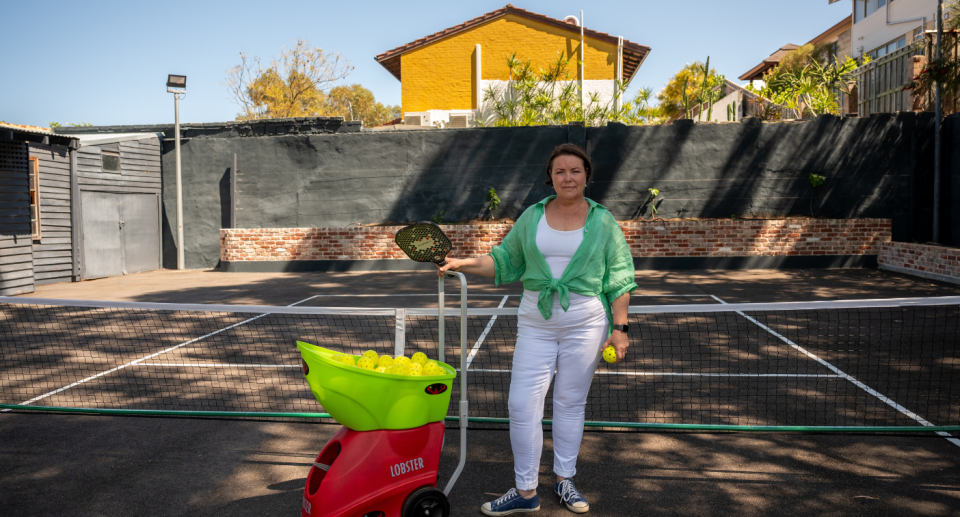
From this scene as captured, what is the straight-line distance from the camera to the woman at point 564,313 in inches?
128

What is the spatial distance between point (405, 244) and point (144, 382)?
4135 millimetres

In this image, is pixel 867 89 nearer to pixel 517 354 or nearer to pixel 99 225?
pixel 517 354

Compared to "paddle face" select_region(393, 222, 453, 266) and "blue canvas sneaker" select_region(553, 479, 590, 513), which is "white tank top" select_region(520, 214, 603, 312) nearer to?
"paddle face" select_region(393, 222, 453, 266)

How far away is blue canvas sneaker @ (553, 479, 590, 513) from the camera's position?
11.1ft

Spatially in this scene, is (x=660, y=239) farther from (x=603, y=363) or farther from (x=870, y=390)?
(x=870, y=390)

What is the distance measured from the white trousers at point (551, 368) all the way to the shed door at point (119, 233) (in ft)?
51.8

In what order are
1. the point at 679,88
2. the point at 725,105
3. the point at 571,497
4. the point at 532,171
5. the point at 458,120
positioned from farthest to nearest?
the point at 679,88 → the point at 725,105 → the point at 458,120 → the point at 532,171 → the point at 571,497

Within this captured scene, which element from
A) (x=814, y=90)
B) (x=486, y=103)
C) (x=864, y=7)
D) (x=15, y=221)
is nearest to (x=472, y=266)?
(x=15, y=221)

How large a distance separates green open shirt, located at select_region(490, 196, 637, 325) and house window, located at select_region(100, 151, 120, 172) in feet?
53.5

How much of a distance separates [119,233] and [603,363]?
49.0 ft

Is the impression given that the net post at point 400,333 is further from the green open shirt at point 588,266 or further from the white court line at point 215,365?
the white court line at point 215,365

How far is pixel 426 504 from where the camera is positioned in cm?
324

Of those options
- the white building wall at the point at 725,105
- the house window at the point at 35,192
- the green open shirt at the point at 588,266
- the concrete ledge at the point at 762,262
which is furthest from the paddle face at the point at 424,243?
the white building wall at the point at 725,105

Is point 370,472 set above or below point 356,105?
below
